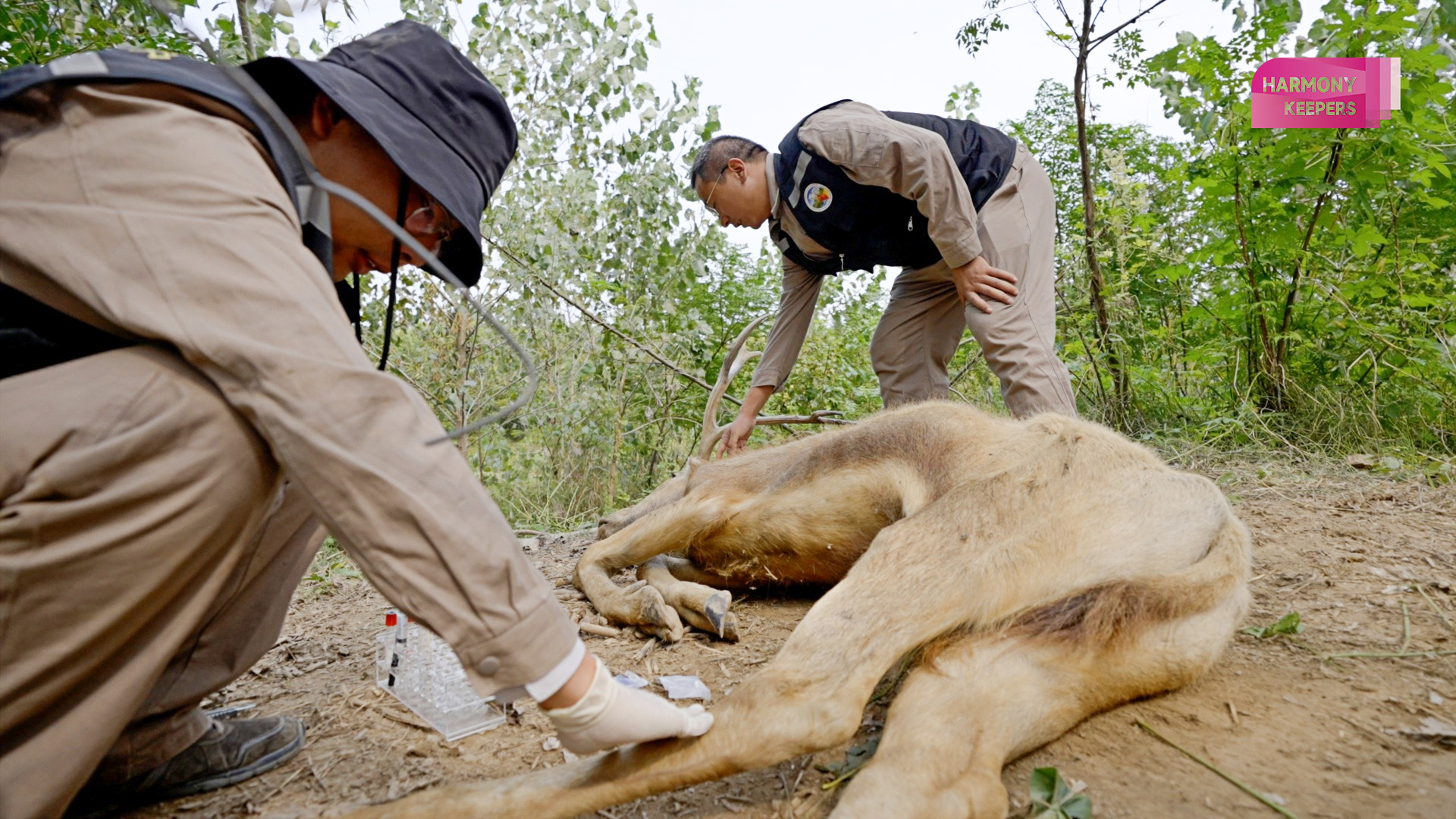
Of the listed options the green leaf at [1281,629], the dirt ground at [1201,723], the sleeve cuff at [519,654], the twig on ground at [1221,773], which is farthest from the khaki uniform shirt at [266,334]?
the green leaf at [1281,629]

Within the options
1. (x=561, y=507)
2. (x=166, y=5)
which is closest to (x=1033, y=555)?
(x=166, y=5)

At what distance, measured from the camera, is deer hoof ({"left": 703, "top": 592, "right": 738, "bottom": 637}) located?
2777mm

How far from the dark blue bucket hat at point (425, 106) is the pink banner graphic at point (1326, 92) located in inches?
189

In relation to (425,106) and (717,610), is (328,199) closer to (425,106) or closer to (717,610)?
(425,106)

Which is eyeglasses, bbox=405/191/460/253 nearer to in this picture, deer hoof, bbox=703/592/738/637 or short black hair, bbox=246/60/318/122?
short black hair, bbox=246/60/318/122

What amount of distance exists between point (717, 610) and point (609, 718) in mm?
1344

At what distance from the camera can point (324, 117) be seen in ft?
5.49

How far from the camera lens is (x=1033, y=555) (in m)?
2.12

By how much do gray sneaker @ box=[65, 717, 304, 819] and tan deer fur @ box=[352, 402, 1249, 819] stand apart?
56cm

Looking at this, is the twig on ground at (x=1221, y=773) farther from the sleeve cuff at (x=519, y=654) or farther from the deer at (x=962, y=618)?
the sleeve cuff at (x=519, y=654)

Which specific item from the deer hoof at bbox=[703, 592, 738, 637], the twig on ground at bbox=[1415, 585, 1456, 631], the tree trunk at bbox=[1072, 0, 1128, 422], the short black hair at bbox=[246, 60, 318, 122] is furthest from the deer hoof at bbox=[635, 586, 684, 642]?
the tree trunk at bbox=[1072, 0, 1128, 422]

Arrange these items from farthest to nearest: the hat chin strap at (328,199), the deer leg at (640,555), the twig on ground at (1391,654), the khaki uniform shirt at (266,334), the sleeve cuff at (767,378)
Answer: the sleeve cuff at (767,378) → the deer leg at (640,555) → the twig on ground at (1391,654) → the hat chin strap at (328,199) → the khaki uniform shirt at (266,334)

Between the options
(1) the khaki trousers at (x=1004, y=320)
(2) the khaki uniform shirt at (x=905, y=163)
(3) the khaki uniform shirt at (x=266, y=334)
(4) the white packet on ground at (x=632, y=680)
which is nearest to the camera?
(3) the khaki uniform shirt at (x=266, y=334)

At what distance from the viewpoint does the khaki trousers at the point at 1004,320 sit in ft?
12.0
